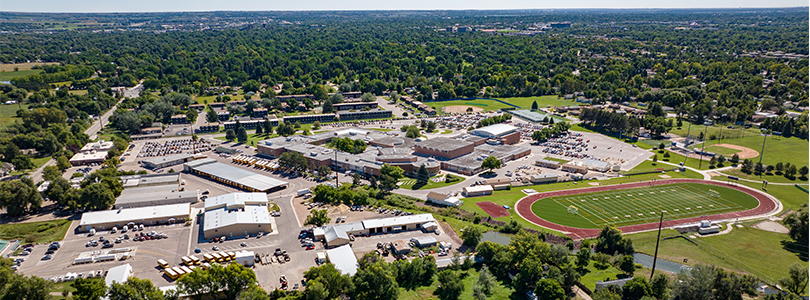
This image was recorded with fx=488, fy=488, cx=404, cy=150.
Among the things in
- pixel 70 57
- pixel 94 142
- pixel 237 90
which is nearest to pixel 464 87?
pixel 237 90

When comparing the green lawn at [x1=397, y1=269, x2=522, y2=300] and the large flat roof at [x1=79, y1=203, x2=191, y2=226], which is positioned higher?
the large flat roof at [x1=79, y1=203, x2=191, y2=226]

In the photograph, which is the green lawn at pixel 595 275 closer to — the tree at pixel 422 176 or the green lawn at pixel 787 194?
the tree at pixel 422 176

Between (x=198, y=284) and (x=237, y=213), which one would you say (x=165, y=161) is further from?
(x=198, y=284)

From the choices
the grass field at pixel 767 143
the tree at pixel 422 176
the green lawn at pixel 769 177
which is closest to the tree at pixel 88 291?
the tree at pixel 422 176

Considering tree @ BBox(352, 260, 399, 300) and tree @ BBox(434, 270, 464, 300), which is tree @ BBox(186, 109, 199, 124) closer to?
tree @ BBox(352, 260, 399, 300)

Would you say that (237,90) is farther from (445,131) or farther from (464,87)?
(445,131)

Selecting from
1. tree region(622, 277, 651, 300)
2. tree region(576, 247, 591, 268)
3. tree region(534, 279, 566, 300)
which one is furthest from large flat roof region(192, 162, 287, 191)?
tree region(622, 277, 651, 300)
